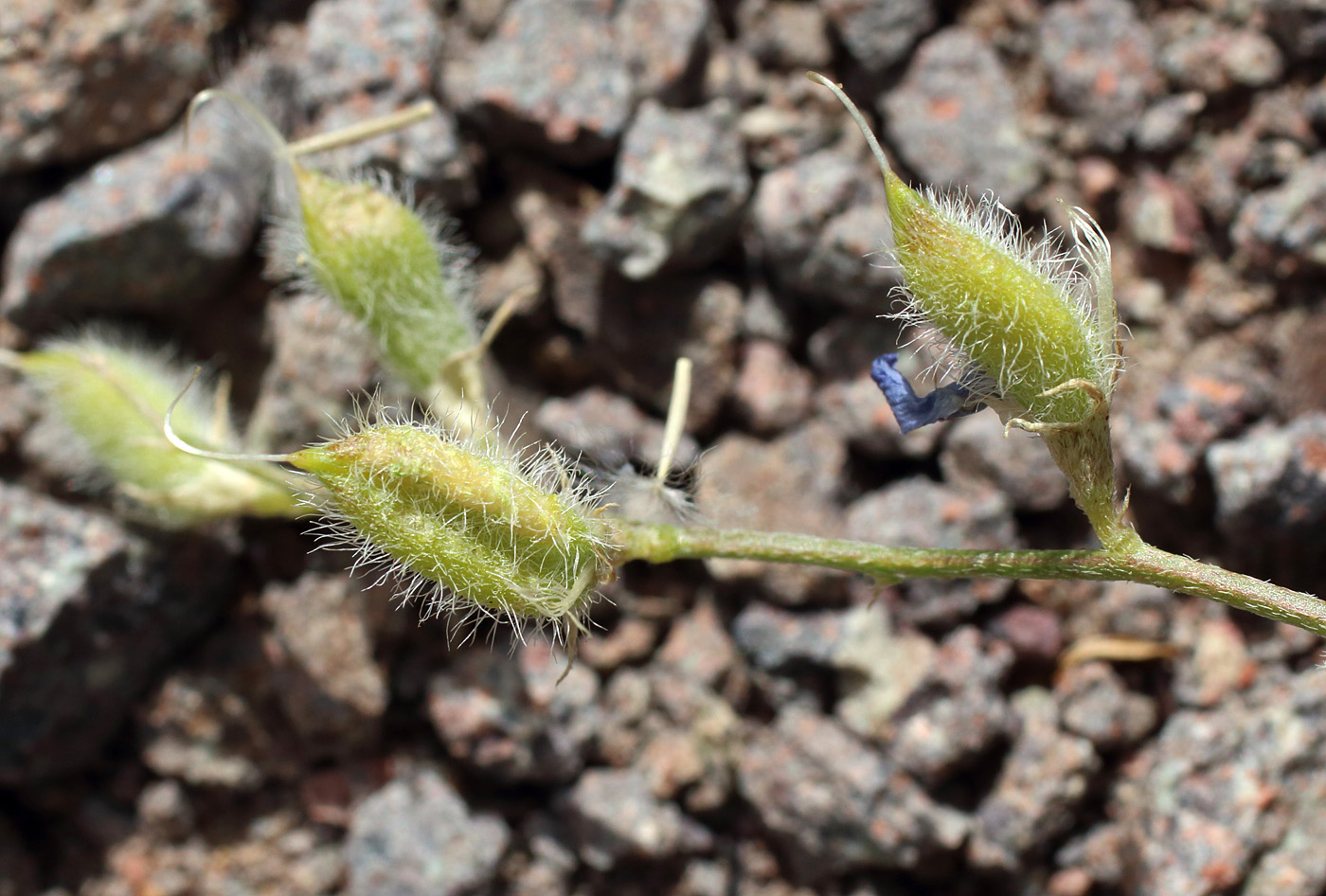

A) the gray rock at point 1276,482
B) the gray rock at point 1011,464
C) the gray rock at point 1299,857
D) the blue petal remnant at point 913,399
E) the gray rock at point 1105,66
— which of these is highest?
the gray rock at point 1105,66

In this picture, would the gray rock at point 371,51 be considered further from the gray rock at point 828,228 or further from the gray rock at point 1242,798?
the gray rock at point 1242,798

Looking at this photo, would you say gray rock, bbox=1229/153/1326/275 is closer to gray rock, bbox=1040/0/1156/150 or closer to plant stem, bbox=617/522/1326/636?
gray rock, bbox=1040/0/1156/150

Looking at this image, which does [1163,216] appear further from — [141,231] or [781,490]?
[141,231]

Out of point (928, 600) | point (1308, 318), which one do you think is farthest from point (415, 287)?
point (1308, 318)

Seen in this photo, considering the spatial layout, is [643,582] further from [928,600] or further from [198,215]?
[198,215]

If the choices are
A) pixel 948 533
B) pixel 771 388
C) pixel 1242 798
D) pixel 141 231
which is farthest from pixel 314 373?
pixel 1242 798

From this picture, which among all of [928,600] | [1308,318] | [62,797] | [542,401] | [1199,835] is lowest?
[62,797]

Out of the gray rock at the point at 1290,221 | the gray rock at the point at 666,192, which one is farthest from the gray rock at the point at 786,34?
the gray rock at the point at 1290,221
